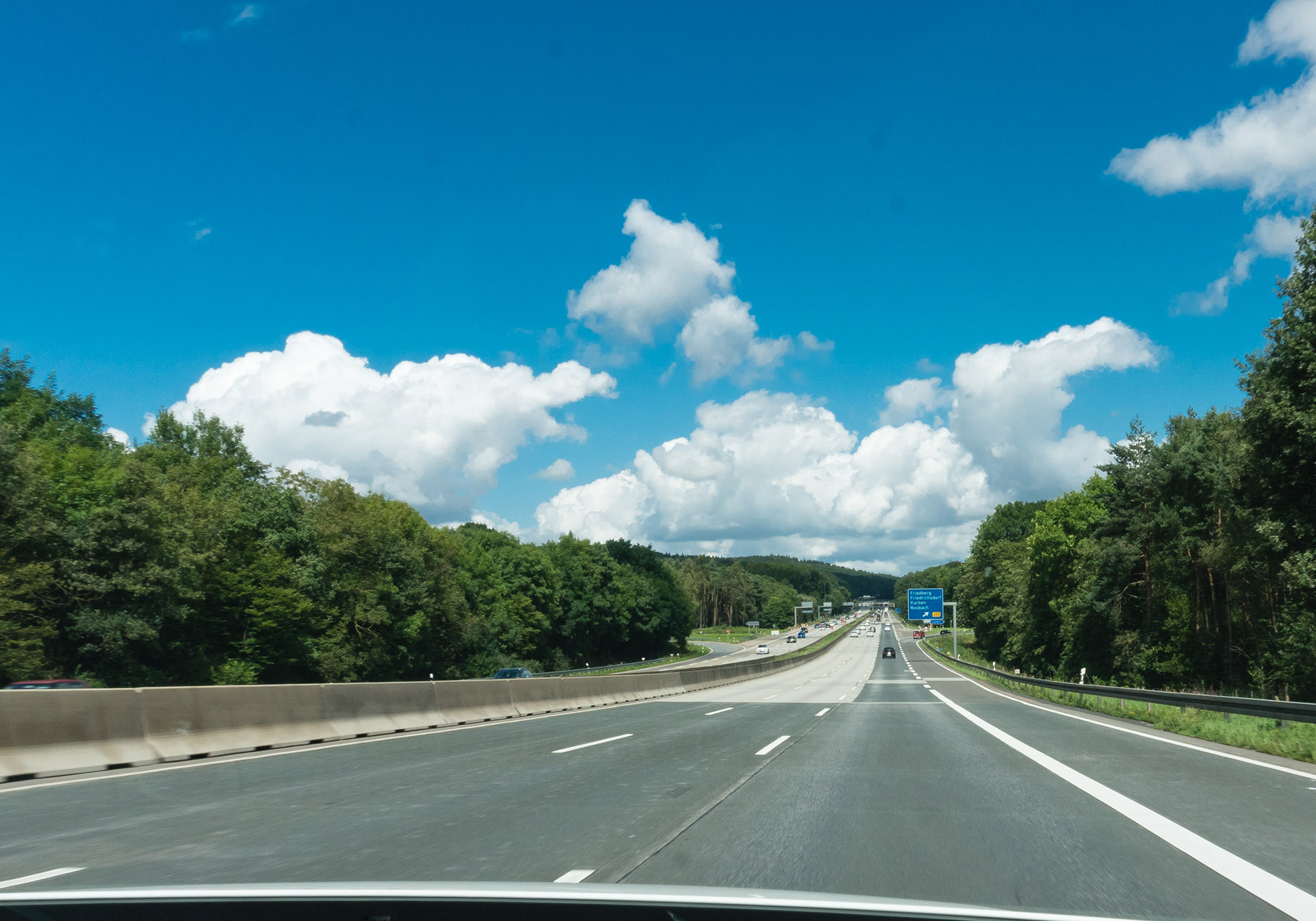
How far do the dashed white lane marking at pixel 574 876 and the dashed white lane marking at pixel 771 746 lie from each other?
26.1 ft

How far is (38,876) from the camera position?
17.6ft

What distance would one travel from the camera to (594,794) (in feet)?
29.5

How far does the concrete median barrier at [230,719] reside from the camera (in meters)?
11.8

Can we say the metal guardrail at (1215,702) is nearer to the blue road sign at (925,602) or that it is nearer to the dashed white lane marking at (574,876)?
the dashed white lane marking at (574,876)

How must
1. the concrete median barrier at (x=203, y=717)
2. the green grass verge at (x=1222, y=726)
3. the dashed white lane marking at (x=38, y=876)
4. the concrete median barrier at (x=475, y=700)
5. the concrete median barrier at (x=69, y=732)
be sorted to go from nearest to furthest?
the dashed white lane marking at (x=38, y=876) → the concrete median barrier at (x=69, y=732) → the concrete median barrier at (x=203, y=717) → the green grass verge at (x=1222, y=726) → the concrete median barrier at (x=475, y=700)

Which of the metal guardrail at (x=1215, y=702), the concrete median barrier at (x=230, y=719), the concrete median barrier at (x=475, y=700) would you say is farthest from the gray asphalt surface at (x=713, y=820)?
the concrete median barrier at (x=475, y=700)

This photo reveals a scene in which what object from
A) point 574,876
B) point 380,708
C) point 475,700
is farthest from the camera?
point 475,700

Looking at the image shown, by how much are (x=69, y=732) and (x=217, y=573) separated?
46619mm

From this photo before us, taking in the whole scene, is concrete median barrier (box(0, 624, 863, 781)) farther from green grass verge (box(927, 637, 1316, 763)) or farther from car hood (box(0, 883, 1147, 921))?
green grass verge (box(927, 637, 1316, 763))

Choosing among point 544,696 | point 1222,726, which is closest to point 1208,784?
point 1222,726

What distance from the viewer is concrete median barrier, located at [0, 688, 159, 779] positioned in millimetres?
9945

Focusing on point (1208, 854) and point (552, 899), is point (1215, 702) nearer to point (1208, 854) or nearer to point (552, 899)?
point (1208, 854)

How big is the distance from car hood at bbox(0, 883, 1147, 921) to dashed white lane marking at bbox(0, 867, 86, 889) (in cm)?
178

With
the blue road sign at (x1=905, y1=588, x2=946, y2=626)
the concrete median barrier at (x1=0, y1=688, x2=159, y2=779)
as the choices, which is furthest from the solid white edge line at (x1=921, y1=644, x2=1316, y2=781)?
the blue road sign at (x1=905, y1=588, x2=946, y2=626)
